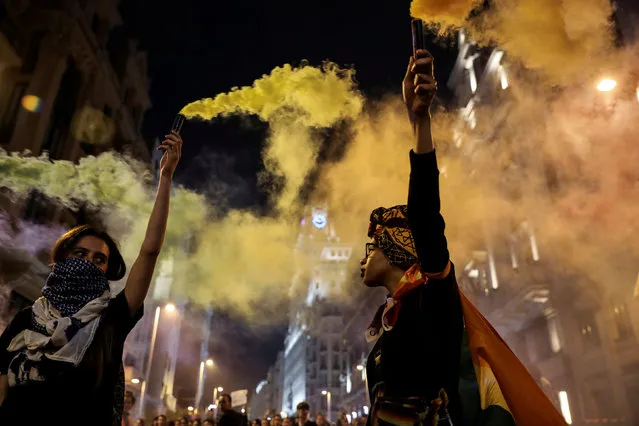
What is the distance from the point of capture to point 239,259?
59.8 feet

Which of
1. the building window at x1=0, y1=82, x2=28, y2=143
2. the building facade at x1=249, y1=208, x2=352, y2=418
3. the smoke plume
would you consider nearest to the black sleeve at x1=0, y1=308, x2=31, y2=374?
the smoke plume

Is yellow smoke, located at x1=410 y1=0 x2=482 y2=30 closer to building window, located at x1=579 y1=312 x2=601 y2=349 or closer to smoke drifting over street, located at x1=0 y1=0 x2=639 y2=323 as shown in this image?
smoke drifting over street, located at x1=0 y1=0 x2=639 y2=323

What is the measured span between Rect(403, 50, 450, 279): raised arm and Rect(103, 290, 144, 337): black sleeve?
1628 millimetres

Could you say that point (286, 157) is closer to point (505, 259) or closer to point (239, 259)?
point (239, 259)

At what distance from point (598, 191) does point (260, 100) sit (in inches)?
649

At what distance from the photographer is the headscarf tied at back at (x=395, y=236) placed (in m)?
2.64

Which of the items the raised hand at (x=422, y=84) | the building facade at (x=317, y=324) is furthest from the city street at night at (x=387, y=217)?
the building facade at (x=317, y=324)

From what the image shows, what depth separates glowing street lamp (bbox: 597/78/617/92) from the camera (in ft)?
54.3

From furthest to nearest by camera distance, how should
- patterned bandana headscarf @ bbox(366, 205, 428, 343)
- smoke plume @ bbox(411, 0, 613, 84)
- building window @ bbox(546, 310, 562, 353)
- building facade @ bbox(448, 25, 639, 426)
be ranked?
building window @ bbox(546, 310, 562, 353)
building facade @ bbox(448, 25, 639, 426)
smoke plume @ bbox(411, 0, 613, 84)
patterned bandana headscarf @ bbox(366, 205, 428, 343)

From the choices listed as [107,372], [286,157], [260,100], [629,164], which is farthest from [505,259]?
[107,372]

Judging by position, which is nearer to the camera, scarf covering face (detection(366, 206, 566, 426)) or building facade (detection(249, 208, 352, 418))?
scarf covering face (detection(366, 206, 566, 426))

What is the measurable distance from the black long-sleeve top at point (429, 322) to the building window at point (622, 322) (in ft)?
67.4

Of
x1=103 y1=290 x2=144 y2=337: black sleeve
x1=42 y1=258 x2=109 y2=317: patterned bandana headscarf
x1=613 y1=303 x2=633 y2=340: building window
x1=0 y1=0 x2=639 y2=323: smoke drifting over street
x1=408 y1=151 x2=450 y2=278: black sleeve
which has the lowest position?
x1=103 y1=290 x2=144 y2=337: black sleeve

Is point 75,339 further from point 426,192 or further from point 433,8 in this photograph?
point 433,8
